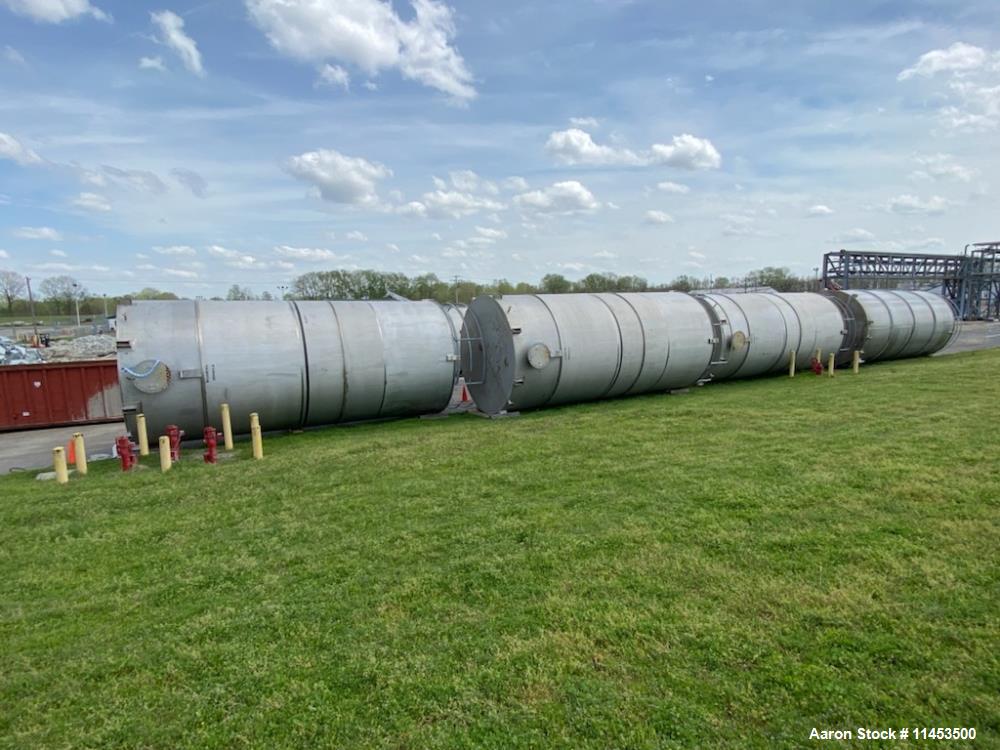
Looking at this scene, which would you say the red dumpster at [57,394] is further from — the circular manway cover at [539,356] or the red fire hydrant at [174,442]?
the circular manway cover at [539,356]

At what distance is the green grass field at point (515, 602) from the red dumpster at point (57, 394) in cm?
706

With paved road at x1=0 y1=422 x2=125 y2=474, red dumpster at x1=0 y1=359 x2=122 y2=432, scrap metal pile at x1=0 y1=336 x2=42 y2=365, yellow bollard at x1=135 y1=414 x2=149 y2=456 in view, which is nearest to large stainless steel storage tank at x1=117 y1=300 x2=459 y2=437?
yellow bollard at x1=135 y1=414 x2=149 y2=456

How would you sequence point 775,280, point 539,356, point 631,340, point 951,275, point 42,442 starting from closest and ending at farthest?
point 539,356 < point 42,442 < point 631,340 < point 951,275 < point 775,280

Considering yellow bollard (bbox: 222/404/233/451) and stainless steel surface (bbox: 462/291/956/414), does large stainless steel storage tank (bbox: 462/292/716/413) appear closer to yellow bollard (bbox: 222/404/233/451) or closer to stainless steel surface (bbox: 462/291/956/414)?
stainless steel surface (bbox: 462/291/956/414)

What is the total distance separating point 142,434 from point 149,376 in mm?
1010

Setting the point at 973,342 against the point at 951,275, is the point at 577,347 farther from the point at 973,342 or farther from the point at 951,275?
the point at 951,275

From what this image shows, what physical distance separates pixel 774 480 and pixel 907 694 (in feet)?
13.2

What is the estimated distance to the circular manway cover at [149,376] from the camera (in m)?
→ 9.79

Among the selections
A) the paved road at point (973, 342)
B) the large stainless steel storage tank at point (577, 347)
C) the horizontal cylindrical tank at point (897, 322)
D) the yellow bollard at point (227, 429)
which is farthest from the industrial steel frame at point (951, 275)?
the yellow bollard at point (227, 429)

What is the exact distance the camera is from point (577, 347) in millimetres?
13125

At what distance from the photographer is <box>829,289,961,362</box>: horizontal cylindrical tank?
19.7 metres

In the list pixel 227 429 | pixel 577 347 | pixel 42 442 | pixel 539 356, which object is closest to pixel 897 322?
pixel 577 347

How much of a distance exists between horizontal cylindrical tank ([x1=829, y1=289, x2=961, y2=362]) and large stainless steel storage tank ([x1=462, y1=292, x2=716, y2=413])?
799 cm

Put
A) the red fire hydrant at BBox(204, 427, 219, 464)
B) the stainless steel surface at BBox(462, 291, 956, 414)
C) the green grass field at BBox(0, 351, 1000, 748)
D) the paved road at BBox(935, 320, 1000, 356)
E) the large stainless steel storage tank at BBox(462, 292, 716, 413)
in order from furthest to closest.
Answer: the paved road at BBox(935, 320, 1000, 356) < the stainless steel surface at BBox(462, 291, 956, 414) < the large stainless steel storage tank at BBox(462, 292, 716, 413) < the red fire hydrant at BBox(204, 427, 219, 464) < the green grass field at BBox(0, 351, 1000, 748)
